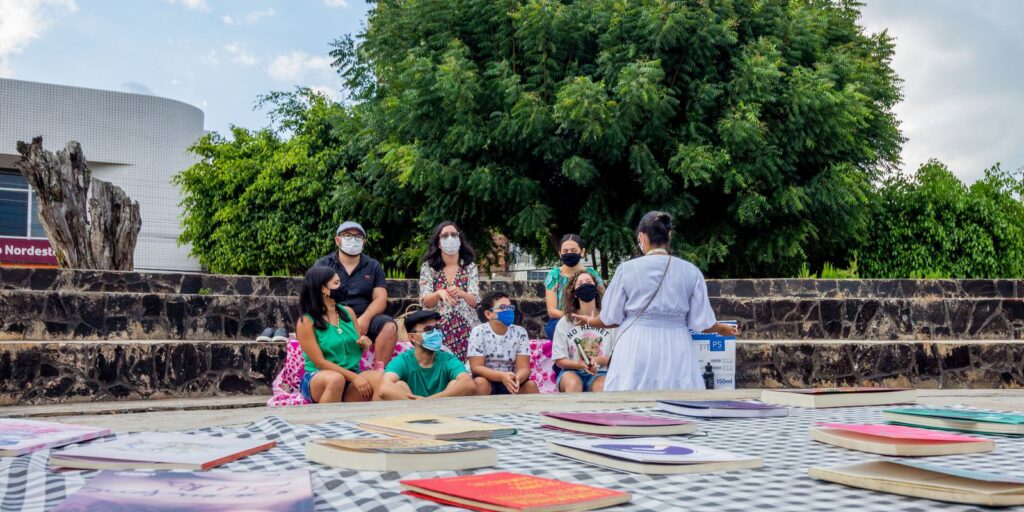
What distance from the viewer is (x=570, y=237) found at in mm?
7020

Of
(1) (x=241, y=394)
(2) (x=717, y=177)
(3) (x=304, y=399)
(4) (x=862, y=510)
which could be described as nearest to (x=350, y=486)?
(4) (x=862, y=510)

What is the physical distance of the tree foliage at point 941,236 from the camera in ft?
56.0

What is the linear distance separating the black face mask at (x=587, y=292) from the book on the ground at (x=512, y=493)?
530 centimetres

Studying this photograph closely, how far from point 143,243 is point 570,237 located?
26744 millimetres

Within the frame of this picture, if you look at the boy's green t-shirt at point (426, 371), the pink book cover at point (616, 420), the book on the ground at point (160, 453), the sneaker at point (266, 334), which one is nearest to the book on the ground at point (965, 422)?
the pink book cover at point (616, 420)

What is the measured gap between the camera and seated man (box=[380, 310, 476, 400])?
5766mm

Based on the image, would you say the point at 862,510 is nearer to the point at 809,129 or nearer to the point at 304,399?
the point at 304,399

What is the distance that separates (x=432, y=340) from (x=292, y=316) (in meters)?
5.01

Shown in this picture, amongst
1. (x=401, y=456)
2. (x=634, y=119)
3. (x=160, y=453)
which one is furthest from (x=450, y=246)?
(x=634, y=119)

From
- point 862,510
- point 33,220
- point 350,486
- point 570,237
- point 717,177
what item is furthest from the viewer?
point 33,220

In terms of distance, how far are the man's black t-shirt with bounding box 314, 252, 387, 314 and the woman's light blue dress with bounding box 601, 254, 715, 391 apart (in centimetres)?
282

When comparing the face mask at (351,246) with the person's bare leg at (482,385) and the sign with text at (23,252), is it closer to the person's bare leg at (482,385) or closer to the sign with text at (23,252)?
the person's bare leg at (482,385)

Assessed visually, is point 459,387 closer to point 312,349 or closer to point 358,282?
point 312,349

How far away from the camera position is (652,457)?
1513 millimetres
